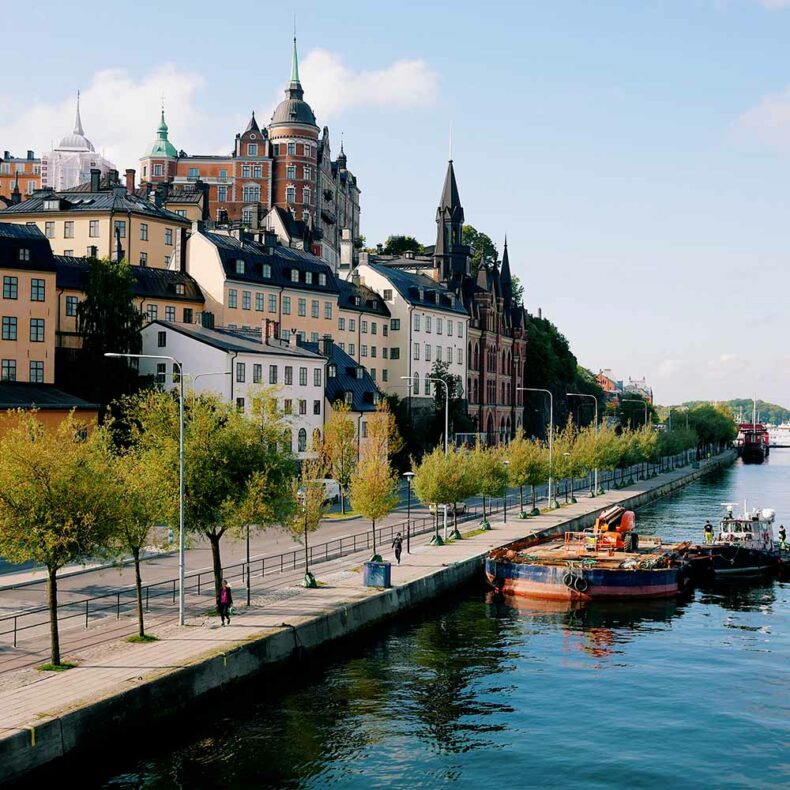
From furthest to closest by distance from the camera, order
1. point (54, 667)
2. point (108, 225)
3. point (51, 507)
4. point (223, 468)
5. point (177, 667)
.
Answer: point (108, 225)
point (223, 468)
point (177, 667)
point (51, 507)
point (54, 667)

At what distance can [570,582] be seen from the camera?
52.8 metres

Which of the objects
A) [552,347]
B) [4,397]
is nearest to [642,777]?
[4,397]

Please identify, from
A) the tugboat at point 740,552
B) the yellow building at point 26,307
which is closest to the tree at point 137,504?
the tugboat at point 740,552

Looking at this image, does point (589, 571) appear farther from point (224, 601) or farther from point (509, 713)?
point (224, 601)

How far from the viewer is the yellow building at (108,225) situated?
9944 centimetres

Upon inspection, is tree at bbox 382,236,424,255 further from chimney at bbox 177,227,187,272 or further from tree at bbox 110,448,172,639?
tree at bbox 110,448,172,639

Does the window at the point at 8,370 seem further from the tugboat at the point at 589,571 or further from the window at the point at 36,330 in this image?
the tugboat at the point at 589,571

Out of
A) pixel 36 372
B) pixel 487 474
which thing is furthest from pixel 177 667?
pixel 36 372

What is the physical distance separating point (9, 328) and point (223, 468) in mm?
39962

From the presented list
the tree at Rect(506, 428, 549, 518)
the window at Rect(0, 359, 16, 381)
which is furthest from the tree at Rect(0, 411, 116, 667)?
the tree at Rect(506, 428, 549, 518)

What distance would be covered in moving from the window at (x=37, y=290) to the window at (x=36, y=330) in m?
1.48

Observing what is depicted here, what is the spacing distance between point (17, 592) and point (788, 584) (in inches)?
1657

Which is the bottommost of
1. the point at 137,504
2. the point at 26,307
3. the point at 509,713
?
the point at 509,713

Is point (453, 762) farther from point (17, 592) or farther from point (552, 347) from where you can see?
point (552, 347)
